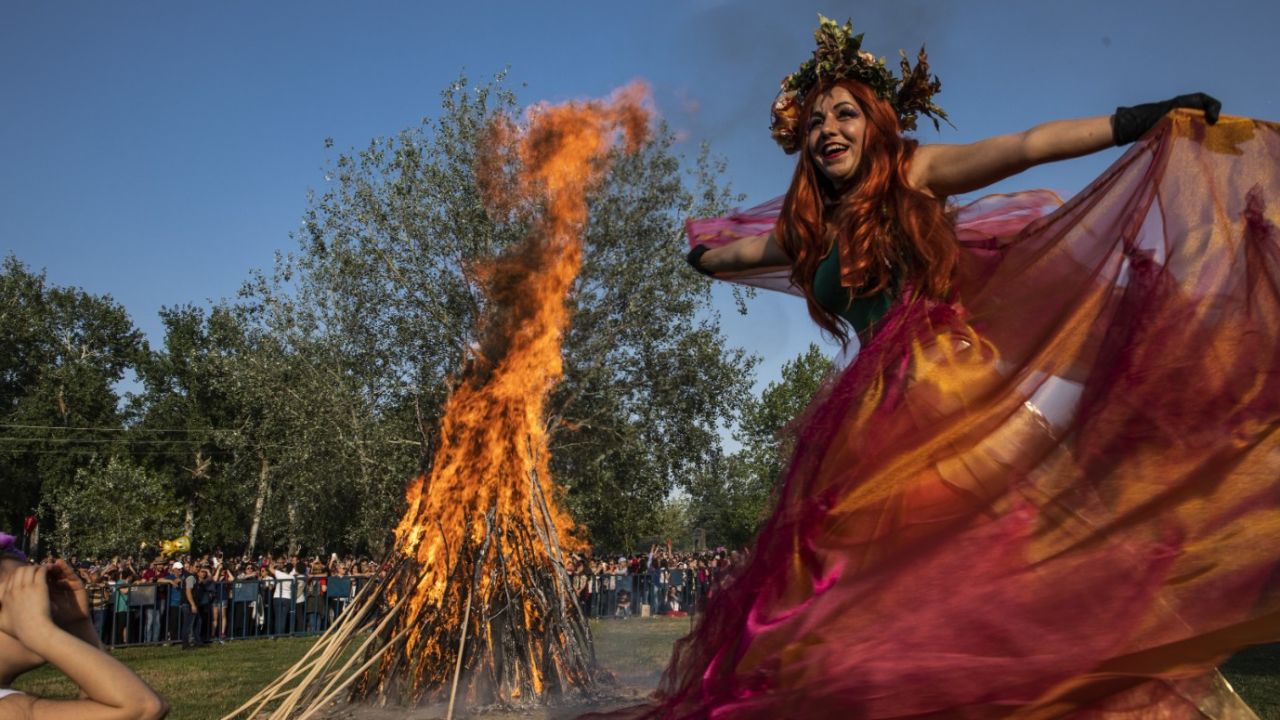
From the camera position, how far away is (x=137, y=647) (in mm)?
16250

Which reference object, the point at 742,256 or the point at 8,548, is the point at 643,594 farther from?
the point at 8,548

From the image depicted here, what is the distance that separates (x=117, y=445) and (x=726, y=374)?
46.5m

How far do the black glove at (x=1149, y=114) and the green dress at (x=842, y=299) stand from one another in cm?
78

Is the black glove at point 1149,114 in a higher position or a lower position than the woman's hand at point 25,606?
higher

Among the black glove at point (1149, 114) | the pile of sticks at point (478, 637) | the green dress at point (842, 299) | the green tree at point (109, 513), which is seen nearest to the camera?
the black glove at point (1149, 114)

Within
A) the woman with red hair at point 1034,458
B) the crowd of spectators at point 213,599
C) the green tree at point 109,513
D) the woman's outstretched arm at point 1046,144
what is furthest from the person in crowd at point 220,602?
the green tree at point 109,513

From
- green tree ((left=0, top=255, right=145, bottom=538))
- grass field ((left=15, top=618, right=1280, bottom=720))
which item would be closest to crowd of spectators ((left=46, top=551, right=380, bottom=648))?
grass field ((left=15, top=618, right=1280, bottom=720))

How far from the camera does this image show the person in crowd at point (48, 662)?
2307 millimetres

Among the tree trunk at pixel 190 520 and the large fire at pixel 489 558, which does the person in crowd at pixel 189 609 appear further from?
the tree trunk at pixel 190 520

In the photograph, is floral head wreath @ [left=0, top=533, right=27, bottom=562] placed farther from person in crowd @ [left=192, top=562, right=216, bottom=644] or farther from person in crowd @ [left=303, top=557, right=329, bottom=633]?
person in crowd @ [left=303, top=557, right=329, bottom=633]

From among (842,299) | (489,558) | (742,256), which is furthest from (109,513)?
(842,299)

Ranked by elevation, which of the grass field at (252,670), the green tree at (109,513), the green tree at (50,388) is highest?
the green tree at (50,388)

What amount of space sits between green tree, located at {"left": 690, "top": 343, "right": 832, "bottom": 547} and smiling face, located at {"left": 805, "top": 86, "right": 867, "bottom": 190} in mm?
18814

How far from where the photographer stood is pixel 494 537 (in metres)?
7.88
